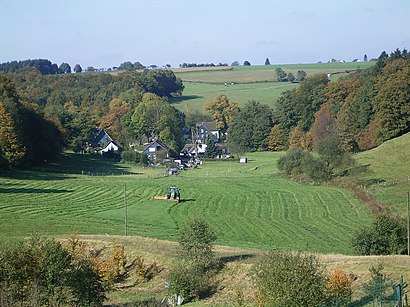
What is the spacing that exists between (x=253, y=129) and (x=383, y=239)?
78.5m

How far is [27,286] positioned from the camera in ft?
81.2

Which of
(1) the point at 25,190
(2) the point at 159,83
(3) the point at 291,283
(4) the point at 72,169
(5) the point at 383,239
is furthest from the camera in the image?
(2) the point at 159,83

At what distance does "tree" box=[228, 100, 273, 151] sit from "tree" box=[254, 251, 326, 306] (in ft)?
293

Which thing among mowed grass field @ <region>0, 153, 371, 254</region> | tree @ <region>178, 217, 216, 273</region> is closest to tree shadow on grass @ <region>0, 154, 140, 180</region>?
mowed grass field @ <region>0, 153, 371, 254</region>

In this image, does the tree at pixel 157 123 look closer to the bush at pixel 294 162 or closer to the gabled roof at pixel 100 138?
the gabled roof at pixel 100 138

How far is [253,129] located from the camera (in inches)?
4341

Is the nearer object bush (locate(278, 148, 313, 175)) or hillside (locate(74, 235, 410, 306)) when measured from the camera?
hillside (locate(74, 235, 410, 306))

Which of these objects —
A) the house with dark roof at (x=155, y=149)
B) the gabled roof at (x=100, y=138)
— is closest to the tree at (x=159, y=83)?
the gabled roof at (x=100, y=138)

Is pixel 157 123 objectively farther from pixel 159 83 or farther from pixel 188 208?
pixel 188 208

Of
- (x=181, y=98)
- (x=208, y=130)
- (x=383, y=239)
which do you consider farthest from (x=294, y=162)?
(x=181, y=98)

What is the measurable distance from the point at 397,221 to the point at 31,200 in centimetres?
2832

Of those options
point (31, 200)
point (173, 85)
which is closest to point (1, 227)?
point (31, 200)

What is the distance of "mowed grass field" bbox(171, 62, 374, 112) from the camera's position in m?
152

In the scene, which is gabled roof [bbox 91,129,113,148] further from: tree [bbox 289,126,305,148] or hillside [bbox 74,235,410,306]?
hillside [bbox 74,235,410,306]
